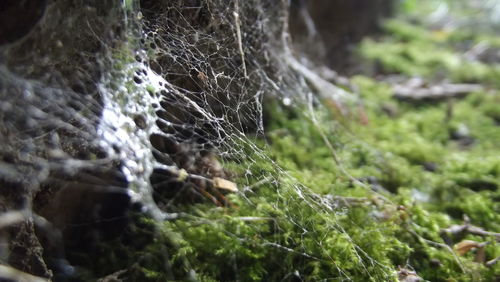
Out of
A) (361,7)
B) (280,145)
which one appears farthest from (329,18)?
(280,145)

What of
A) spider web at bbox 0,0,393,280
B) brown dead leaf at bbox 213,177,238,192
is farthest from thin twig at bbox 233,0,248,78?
brown dead leaf at bbox 213,177,238,192

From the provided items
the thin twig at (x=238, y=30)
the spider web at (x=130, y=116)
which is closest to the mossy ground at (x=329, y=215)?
the spider web at (x=130, y=116)

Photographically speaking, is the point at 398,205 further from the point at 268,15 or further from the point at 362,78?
the point at 362,78

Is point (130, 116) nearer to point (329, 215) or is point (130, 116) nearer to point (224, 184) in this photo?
point (224, 184)

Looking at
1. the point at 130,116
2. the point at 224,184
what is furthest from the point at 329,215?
the point at 130,116

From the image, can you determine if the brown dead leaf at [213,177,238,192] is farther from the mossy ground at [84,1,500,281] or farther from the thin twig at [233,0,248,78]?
the thin twig at [233,0,248,78]

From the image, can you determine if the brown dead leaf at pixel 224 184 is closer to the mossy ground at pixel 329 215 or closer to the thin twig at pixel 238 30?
the mossy ground at pixel 329 215
